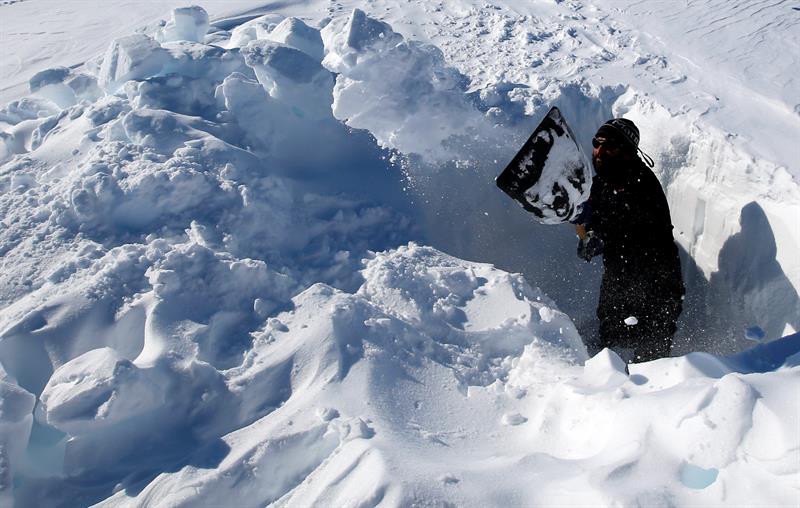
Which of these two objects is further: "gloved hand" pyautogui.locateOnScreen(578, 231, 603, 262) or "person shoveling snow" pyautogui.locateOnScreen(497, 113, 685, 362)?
"gloved hand" pyautogui.locateOnScreen(578, 231, 603, 262)

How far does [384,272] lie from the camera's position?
11.7 feet

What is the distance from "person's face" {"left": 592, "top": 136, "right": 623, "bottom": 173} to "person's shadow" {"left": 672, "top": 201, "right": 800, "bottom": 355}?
0.79m

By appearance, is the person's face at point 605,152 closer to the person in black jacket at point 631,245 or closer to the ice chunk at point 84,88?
the person in black jacket at point 631,245

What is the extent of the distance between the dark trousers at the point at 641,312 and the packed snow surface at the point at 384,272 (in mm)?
383

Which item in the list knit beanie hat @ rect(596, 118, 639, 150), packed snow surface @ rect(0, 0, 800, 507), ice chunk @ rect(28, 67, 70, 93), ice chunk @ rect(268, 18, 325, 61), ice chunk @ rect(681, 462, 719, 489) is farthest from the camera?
ice chunk @ rect(28, 67, 70, 93)

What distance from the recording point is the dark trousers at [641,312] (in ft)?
11.9

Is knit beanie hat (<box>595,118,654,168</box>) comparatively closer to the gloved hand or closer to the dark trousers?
the gloved hand

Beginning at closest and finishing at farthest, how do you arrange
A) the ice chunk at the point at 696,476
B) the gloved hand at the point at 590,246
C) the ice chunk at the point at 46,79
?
the ice chunk at the point at 696,476 → the gloved hand at the point at 590,246 → the ice chunk at the point at 46,79

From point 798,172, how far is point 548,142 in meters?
1.27

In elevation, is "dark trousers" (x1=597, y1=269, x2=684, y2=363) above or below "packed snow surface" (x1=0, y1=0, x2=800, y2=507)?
below

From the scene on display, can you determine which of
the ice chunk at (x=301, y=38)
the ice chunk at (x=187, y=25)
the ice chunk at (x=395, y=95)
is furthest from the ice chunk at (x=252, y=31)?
the ice chunk at (x=395, y=95)

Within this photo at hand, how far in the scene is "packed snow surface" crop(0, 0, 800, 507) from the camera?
90.6 inches

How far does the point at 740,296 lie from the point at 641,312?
22.6 inches

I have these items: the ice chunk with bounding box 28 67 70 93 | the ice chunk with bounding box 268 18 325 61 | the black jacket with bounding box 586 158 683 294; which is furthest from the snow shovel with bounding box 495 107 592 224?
the ice chunk with bounding box 28 67 70 93
